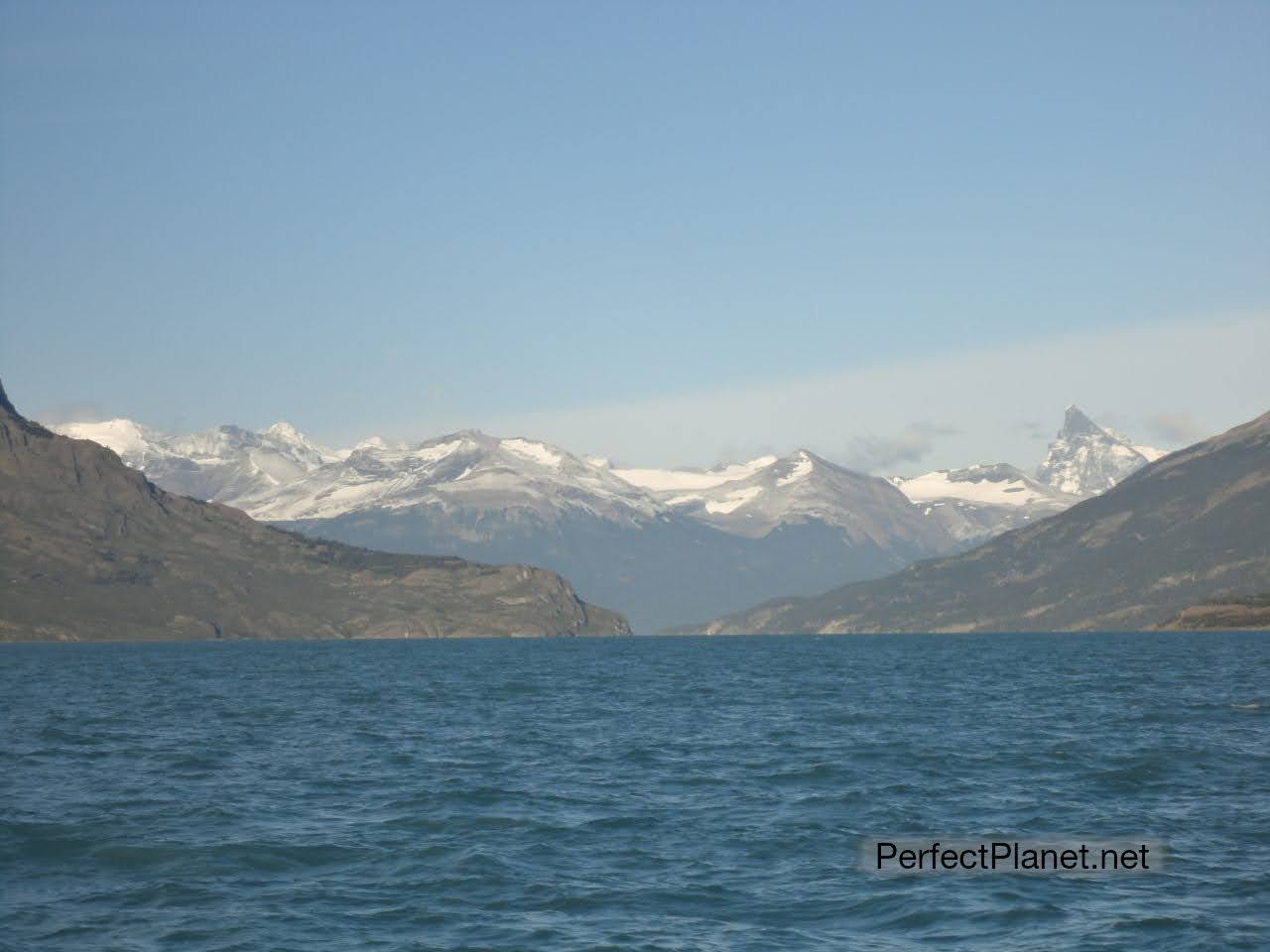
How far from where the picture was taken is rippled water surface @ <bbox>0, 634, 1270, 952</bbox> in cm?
4084

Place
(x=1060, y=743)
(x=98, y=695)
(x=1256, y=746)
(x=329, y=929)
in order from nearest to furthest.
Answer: (x=329, y=929), (x=1256, y=746), (x=1060, y=743), (x=98, y=695)

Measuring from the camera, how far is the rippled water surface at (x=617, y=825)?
4084cm

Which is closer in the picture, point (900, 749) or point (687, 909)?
point (687, 909)

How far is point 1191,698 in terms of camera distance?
392 feet

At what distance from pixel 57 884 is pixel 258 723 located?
61.4 m

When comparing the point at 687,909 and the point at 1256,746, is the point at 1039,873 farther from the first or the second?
the point at 1256,746

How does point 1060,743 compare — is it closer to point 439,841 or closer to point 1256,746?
point 1256,746

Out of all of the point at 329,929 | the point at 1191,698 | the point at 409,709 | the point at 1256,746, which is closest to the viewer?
the point at 329,929

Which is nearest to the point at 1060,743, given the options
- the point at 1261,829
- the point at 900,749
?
the point at 900,749

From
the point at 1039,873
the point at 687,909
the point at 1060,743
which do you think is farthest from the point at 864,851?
the point at 1060,743

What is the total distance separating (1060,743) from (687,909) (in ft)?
153

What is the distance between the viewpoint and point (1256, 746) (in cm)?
7788

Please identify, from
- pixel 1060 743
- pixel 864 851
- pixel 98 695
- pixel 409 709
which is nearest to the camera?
pixel 864 851

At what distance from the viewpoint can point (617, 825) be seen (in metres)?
57.4
